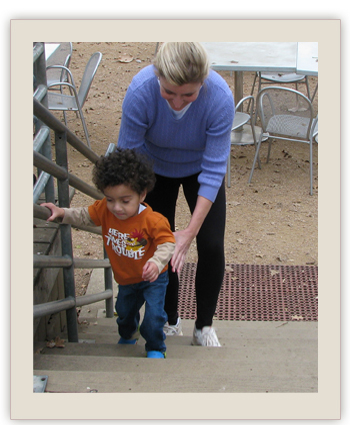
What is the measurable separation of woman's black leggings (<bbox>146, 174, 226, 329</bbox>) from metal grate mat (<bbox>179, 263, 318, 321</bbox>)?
39.0 inches

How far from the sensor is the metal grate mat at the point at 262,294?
149 inches

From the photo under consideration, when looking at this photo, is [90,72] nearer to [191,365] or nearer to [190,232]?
[190,232]

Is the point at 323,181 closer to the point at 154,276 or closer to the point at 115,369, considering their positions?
the point at 154,276

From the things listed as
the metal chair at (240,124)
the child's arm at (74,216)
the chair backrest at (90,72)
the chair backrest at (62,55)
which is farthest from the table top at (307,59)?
the child's arm at (74,216)

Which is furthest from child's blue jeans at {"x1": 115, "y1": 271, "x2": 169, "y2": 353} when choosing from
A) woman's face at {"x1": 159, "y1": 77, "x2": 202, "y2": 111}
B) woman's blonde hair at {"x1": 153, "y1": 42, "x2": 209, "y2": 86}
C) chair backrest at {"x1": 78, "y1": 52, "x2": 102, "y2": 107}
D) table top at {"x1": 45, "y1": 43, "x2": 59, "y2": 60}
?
table top at {"x1": 45, "y1": 43, "x2": 59, "y2": 60}

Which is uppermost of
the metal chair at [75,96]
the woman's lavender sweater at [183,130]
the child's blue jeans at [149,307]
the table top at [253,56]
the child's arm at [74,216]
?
the table top at [253,56]

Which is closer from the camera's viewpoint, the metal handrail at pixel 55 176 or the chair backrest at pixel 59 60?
the metal handrail at pixel 55 176

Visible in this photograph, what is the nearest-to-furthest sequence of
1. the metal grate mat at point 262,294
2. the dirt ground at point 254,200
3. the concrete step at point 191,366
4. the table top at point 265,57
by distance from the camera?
1. the concrete step at point 191,366
2. the metal grate mat at point 262,294
3. the dirt ground at point 254,200
4. the table top at point 265,57

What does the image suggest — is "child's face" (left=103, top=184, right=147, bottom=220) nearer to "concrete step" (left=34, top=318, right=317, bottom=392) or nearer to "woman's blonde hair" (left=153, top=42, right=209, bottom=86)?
"woman's blonde hair" (left=153, top=42, right=209, bottom=86)

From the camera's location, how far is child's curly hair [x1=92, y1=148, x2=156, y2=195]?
228 centimetres

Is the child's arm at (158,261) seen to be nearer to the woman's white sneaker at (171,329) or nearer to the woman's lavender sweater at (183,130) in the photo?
the woman's lavender sweater at (183,130)

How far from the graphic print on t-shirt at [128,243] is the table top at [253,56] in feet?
11.2

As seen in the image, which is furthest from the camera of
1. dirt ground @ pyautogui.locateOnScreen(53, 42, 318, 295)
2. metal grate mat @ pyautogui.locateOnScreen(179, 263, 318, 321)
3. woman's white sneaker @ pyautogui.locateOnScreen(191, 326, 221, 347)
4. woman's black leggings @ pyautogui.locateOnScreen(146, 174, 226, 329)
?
dirt ground @ pyautogui.locateOnScreen(53, 42, 318, 295)

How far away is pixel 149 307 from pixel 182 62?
1.14 meters
